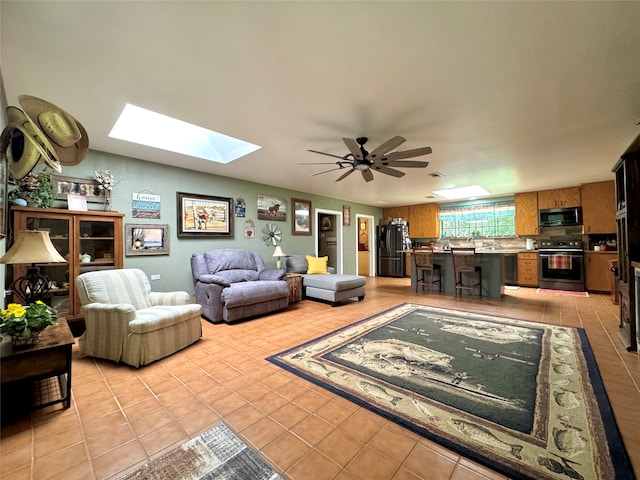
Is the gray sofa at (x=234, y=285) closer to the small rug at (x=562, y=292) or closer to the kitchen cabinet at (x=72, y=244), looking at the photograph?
the kitchen cabinet at (x=72, y=244)

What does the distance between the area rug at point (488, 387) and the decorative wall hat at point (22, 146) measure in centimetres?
220

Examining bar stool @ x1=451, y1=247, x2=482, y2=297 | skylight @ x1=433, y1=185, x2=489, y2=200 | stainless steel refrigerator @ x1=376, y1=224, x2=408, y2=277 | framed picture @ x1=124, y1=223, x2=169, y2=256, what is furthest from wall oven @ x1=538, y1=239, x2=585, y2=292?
framed picture @ x1=124, y1=223, x2=169, y2=256

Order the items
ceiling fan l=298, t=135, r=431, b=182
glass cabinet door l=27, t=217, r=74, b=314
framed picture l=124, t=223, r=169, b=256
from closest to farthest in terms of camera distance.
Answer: ceiling fan l=298, t=135, r=431, b=182 → glass cabinet door l=27, t=217, r=74, b=314 → framed picture l=124, t=223, r=169, b=256

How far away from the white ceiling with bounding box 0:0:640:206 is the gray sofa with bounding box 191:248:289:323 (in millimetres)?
2018

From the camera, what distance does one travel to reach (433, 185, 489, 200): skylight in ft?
20.1

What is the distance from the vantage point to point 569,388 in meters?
1.99

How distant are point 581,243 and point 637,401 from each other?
554 centimetres

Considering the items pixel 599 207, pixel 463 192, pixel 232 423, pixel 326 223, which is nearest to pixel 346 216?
pixel 326 223

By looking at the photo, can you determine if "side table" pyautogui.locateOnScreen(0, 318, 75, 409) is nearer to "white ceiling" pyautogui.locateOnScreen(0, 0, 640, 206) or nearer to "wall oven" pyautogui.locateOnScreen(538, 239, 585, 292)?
"white ceiling" pyautogui.locateOnScreen(0, 0, 640, 206)

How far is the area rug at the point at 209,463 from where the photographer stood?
1261mm

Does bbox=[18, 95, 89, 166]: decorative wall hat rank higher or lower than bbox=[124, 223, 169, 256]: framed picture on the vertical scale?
higher

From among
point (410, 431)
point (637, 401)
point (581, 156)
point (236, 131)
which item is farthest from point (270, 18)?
point (581, 156)

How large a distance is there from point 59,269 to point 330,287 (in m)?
3.61

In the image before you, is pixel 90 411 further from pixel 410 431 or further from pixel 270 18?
pixel 270 18
